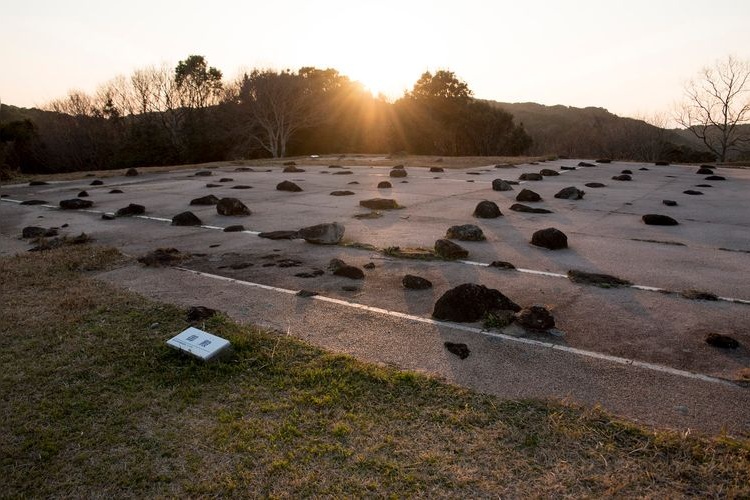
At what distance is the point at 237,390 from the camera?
3660mm

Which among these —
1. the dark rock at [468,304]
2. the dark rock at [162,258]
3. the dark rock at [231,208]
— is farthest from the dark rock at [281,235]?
the dark rock at [468,304]

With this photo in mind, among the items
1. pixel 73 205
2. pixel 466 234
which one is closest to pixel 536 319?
pixel 466 234

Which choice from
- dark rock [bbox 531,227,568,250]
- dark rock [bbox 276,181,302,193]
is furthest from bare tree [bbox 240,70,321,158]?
dark rock [bbox 531,227,568,250]

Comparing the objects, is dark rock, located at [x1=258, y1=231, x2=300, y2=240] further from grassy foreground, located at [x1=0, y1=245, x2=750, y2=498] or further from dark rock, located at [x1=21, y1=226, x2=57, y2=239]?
grassy foreground, located at [x1=0, y1=245, x2=750, y2=498]

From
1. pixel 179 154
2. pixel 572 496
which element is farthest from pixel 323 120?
pixel 572 496

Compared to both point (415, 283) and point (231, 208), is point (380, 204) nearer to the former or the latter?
point (231, 208)

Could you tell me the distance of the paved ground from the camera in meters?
3.74

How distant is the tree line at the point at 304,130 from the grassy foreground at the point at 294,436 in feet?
123

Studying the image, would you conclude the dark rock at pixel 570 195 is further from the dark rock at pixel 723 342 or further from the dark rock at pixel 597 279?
the dark rock at pixel 723 342

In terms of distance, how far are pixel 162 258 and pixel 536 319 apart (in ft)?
17.2

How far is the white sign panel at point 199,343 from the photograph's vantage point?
3994 millimetres

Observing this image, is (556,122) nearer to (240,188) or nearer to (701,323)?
(240,188)

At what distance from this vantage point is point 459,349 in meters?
4.18

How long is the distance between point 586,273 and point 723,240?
13.8 ft
